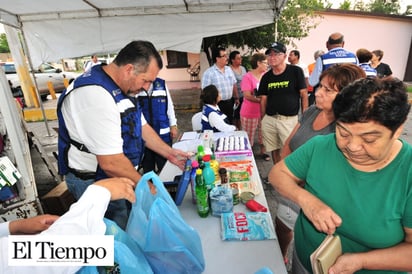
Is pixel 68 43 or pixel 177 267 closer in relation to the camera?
pixel 177 267

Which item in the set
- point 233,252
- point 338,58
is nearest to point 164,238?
point 233,252

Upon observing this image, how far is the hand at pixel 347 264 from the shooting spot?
0.85 meters

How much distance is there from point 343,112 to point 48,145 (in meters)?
6.06

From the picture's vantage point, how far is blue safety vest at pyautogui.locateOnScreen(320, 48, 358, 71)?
123 inches

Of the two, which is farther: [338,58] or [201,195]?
[338,58]

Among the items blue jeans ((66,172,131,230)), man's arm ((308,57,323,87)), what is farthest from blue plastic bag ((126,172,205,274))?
man's arm ((308,57,323,87))

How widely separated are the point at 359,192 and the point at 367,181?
0.05m

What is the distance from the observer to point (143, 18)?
4008mm

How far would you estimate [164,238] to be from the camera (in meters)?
0.88

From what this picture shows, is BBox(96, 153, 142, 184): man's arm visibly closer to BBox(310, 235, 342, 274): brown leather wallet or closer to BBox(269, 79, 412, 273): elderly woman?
BBox(269, 79, 412, 273): elderly woman

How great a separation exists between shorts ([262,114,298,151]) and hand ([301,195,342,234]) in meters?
2.15

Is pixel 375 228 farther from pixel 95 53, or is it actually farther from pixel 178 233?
pixel 95 53

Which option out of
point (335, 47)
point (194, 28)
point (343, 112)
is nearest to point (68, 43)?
point (194, 28)

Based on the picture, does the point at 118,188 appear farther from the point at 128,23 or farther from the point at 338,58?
the point at 128,23
